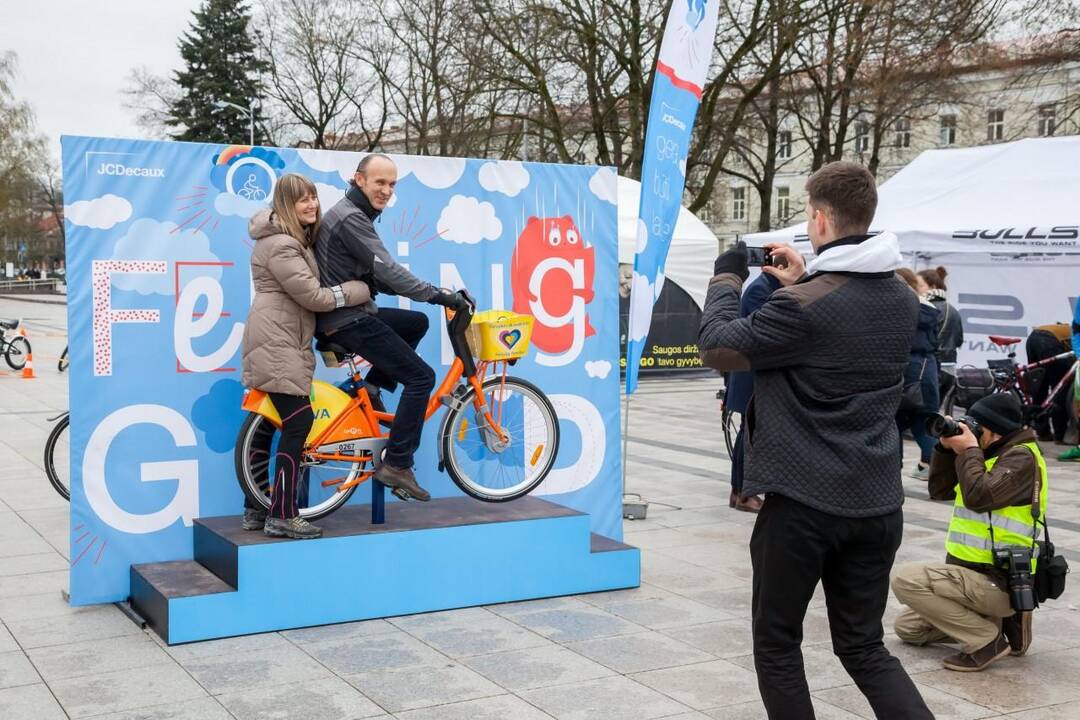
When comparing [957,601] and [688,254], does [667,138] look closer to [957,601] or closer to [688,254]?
[957,601]

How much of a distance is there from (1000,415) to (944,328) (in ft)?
23.9

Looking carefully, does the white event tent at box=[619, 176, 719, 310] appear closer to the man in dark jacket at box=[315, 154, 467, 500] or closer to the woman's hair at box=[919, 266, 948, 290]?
the woman's hair at box=[919, 266, 948, 290]

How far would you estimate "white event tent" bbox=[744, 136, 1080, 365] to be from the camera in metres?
12.4

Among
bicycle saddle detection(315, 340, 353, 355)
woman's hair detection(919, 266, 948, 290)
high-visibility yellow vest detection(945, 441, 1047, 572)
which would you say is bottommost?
high-visibility yellow vest detection(945, 441, 1047, 572)

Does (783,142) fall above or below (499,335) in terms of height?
above

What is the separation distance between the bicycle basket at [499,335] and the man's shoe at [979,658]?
2551mm

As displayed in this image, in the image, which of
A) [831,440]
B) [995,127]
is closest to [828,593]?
[831,440]

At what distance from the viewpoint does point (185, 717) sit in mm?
4227

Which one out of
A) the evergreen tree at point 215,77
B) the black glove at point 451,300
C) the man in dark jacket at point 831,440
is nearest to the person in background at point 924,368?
the black glove at point 451,300

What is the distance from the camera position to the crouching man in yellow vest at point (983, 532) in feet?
15.6

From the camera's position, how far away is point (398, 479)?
5715 mm

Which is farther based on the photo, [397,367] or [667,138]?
[667,138]

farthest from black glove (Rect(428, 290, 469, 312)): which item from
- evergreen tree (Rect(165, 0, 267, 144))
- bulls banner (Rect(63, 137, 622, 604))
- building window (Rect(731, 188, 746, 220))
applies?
building window (Rect(731, 188, 746, 220))

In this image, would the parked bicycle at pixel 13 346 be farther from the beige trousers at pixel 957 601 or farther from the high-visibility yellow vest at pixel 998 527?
the high-visibility yellow vest at pixel 998 527
